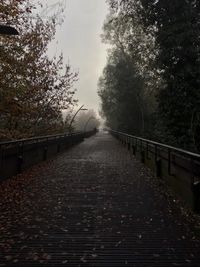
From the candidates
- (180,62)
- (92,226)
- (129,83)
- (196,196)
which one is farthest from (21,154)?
(129,83)

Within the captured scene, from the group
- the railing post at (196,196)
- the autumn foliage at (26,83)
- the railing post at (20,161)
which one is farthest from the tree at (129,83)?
the railing post at (196,196)

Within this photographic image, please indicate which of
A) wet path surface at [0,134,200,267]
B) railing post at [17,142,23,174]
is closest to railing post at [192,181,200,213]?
wet path surface at [0,134,200,267]

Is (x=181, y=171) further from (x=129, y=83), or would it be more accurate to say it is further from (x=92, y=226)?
(x=129, y=83)

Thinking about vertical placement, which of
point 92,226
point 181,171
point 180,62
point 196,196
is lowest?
point 92,226

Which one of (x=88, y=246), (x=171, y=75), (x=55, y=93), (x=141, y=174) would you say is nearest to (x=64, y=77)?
(x=55, y=93)

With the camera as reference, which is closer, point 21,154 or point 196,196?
point 196,196

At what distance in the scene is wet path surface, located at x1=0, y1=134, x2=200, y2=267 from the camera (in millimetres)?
5266

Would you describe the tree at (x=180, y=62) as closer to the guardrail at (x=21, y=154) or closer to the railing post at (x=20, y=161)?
the guardrail at (x=21, y=154)

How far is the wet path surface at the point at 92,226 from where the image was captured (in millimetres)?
5266

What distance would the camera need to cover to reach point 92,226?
6918 mm

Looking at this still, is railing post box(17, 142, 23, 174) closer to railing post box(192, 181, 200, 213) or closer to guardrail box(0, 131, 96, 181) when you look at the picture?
guardrail box(0, 131, 96, 181)

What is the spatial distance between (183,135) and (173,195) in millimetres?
10276

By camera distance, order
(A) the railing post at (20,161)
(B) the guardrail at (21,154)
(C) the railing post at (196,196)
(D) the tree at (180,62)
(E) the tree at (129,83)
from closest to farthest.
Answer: (C) the railing post at (196,196) → (B) the guardrail at (21,154) → (A) the railing post at (20,161) → (D) the tree at (180,62) → (E) the tree at (129,83)

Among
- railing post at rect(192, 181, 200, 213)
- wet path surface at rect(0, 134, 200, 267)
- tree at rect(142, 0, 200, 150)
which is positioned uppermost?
tree at rect(142, 0, 200, 150)
